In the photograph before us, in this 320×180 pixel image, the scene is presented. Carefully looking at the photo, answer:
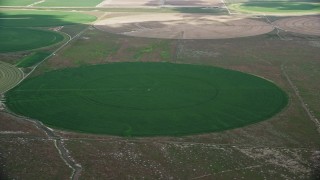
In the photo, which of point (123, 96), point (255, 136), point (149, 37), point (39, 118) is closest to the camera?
point (255, 136)

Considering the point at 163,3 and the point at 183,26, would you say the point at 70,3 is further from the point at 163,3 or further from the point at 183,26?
the point at 183,26

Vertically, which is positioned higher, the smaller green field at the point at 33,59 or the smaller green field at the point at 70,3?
the smaller green field at the point at 70,3

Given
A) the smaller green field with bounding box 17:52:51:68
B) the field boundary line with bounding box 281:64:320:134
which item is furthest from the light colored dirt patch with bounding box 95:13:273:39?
the field boundary line with bounding box 281:64:320:134

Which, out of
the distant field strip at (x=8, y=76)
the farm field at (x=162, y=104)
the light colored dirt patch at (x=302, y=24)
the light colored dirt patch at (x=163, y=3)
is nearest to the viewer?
the farm field at (x=162, y=104)

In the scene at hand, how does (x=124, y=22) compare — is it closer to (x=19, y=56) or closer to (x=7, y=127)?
(x=19, y=56)

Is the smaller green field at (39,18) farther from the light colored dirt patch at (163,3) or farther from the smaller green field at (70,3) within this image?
the light colored dirt patch at (163,3)

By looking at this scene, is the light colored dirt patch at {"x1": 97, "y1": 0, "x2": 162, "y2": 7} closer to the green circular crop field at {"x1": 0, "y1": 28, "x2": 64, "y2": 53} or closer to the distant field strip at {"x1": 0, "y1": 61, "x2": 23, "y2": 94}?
the green circular crop field at {"x1": 0, "y1": 28, "x2": 64, "y2": 53}

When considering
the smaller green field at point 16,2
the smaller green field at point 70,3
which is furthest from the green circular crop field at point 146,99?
the smaller green field at point 16,2

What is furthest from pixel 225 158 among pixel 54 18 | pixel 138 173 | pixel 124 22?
pixel 54 18
